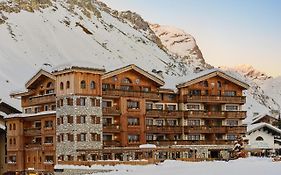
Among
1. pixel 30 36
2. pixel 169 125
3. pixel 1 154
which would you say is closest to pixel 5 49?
pixel 30 36

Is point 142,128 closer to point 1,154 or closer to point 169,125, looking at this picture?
point 169,125

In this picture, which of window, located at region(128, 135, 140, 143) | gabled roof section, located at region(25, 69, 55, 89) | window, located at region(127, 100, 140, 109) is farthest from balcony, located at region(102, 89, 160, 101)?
gabled roof section, located at region(25, 69, 55, 89)

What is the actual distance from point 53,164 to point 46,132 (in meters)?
4.29

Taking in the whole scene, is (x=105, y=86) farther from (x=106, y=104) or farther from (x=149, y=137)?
(x=149, y=137)

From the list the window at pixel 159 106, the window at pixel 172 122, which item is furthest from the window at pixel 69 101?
the window at pixel 172 122

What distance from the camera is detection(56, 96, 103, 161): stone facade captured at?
234ft

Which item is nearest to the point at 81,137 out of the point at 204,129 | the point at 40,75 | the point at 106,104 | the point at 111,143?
the point at 111,143

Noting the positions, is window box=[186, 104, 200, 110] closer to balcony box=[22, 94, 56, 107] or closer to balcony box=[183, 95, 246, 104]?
balcony box=[183, 95, 246, 104]

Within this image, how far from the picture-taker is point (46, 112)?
76.5m

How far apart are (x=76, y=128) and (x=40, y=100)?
32.2 feet

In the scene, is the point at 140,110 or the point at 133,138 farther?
the point at 140,110

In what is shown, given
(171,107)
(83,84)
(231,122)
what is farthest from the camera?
(231,122)

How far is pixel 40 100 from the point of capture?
79375 mm

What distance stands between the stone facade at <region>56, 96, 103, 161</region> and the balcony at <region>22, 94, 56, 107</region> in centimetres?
313
